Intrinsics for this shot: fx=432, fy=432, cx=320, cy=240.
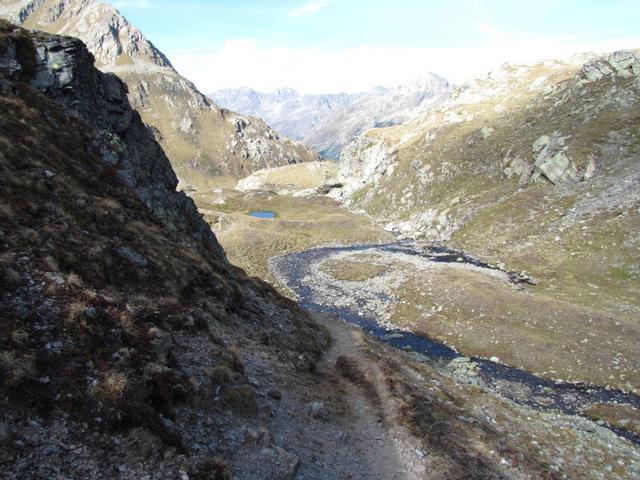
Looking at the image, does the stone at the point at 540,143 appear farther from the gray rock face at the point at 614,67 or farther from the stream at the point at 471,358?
the stream at the point at 471,358

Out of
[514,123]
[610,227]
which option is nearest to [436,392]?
[610,227]

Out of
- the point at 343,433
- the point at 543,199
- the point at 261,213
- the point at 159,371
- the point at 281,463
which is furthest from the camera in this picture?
the point at 261,213

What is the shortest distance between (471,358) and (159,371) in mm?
41927

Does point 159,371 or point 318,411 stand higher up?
point 159,371

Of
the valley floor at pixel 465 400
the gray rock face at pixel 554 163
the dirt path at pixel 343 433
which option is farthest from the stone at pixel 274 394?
the gray rock face at pixel 554 163

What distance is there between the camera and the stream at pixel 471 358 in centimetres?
4022

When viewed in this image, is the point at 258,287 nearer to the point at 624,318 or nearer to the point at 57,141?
the point at 57,141

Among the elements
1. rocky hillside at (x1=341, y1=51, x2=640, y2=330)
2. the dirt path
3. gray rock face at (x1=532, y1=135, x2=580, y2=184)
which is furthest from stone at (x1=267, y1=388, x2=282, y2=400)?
gray rock face at (x1=532, y1=135, x2=580, y2=184)

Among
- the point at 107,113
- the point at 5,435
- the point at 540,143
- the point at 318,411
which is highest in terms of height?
the point at 540,143

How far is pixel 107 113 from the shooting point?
49812 millimetres

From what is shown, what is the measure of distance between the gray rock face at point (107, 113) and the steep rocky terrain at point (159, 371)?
291 millimetres

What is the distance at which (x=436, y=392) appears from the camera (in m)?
31.9

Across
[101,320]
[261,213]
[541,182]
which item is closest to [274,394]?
[101,320]

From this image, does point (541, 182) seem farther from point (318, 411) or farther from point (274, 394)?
point (274, 394)
